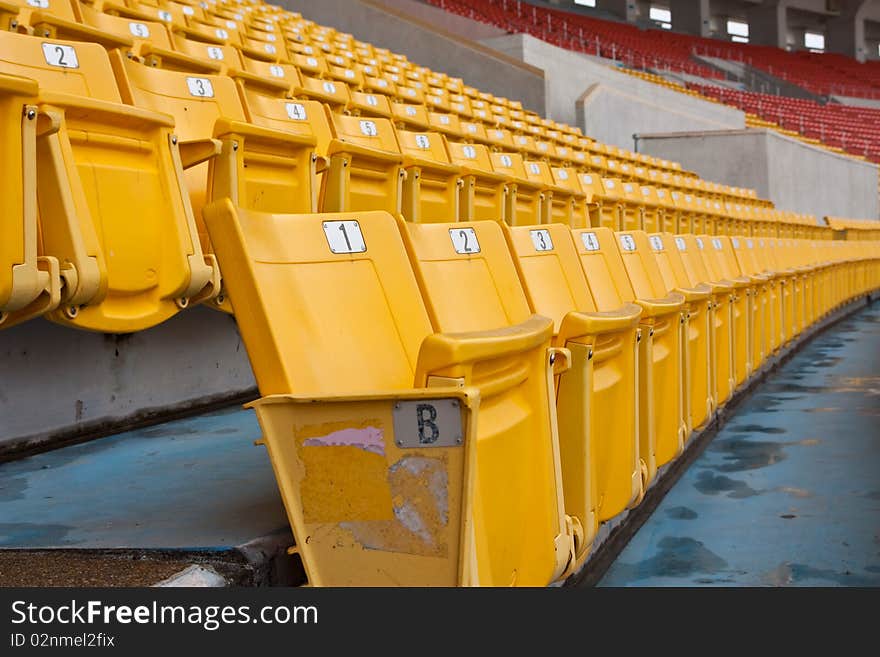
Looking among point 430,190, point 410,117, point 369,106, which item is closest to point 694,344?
point 430,190

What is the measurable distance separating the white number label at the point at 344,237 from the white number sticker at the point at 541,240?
359mm

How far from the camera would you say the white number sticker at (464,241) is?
3.09 feet

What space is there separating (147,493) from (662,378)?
2.03ft

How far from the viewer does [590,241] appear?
4.23 feet

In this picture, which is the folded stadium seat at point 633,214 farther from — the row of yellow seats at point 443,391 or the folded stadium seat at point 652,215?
the row of yellow seats at point 443,391

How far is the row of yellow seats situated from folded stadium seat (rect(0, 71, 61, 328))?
27 cm

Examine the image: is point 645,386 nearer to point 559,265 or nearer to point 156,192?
point 559,265

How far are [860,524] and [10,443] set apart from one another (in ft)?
3.13

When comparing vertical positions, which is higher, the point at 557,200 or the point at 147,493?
the point at 557,200

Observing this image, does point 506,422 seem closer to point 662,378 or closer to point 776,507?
point 662,378

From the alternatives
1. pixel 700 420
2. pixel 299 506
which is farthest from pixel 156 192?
pixel 700 420

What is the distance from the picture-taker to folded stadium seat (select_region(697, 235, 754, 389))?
1760 millimetres

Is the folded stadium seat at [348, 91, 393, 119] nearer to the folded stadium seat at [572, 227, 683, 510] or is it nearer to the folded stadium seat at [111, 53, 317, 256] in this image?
the folded stadium seat at [111, 53, 317, 256]

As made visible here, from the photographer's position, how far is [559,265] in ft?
3.75
